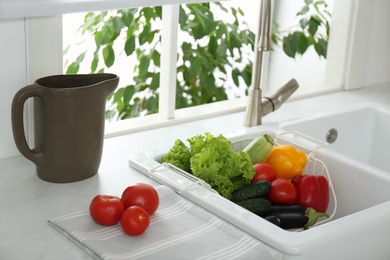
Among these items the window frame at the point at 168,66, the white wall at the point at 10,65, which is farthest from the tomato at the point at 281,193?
the white wall at the point at 10,65

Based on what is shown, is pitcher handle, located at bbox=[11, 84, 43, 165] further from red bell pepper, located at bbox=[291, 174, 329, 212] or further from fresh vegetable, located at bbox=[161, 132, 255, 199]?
red bell pepper, located at bbox=[291, 174, 329, 212]

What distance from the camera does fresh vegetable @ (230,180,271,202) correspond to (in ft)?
5.57

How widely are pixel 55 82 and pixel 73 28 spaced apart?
5.06ft

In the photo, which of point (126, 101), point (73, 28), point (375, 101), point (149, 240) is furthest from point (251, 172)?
point (73, 28)

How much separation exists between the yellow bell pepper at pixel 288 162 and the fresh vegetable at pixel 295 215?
0.49ft

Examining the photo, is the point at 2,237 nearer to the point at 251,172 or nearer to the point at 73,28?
the point at 251,172

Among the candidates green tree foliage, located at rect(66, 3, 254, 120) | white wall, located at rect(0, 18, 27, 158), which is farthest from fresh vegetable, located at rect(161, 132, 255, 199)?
green tree foliage, located at rect(66, 3, 254, 120)

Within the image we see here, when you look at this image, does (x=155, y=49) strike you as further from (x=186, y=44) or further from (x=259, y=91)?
(x=259, y=91)

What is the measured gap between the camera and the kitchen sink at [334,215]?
1.44 metres

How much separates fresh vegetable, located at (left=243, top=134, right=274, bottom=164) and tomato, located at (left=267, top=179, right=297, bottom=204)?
11 cm

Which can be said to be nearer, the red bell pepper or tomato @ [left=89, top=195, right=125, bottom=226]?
tomato @ [left=89, top=195, right=125, bottom=226]

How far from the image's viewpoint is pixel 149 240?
1.43 m

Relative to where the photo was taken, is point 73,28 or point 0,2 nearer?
point 0,2

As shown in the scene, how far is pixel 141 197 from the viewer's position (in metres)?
1.51
